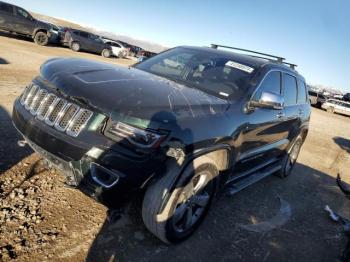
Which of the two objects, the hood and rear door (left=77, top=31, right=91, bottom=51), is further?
rear door (left=77, top=31, right=91, bottom=51)

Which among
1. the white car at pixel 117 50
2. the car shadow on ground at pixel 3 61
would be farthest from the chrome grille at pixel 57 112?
the white car at pixel 117 50

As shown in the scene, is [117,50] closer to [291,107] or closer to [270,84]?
[291,107]

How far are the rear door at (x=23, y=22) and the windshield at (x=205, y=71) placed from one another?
17.9 m

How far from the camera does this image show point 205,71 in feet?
14.7

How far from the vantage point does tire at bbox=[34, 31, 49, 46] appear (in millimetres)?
20859

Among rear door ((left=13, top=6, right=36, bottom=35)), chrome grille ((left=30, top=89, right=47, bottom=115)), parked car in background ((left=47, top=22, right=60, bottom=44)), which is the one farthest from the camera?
parked car in background ((left=47, top=22, right=60, bottom=44))

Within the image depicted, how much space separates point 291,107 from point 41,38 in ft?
63.1

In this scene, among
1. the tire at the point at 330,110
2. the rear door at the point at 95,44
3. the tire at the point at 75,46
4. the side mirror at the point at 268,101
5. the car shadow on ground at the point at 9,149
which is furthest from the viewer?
the tire at the point at 330,110

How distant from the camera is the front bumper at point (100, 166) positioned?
9.19ft

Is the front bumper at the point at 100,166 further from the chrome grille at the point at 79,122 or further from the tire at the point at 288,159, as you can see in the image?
the tire at the point at 288,159

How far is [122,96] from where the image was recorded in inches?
117

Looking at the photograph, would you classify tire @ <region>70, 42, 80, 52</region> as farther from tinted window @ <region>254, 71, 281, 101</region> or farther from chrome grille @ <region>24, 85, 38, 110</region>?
chrome grille @ <region>24, 85, 38, 110</region>

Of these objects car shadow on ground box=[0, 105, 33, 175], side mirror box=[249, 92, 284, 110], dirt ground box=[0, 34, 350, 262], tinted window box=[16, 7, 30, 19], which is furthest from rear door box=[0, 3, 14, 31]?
side mirror box=[249, 92, 284, 110]

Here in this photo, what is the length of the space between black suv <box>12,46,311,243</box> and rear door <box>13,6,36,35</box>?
18.6 m
